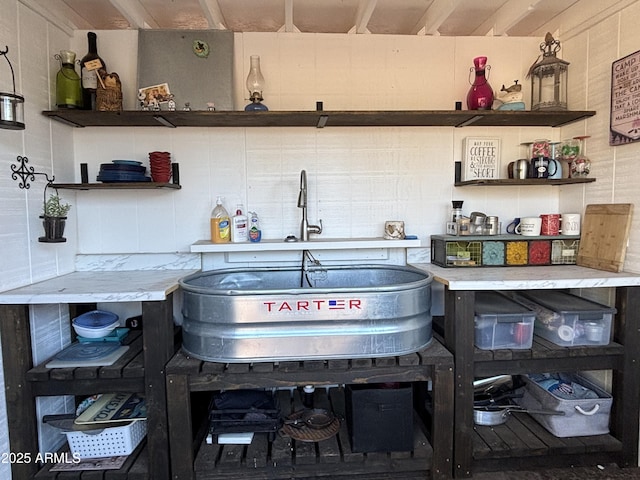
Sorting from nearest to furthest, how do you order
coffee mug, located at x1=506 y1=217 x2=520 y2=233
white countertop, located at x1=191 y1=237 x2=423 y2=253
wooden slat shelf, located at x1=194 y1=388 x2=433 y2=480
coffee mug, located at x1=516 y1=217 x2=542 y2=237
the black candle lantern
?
the black candle lantern
wooden slat shelf, located at x1=194 y1=388 x2=433 y2=480
white countertop, located at x1=191 y1=237 x2=423 y2=253
coffee mug, located at x1=516 y1=217 x2=542 y2=237
coffee mug, located at x1=506 y1=217 x2=520 y2=233

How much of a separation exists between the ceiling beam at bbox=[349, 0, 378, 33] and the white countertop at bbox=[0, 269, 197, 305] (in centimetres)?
168

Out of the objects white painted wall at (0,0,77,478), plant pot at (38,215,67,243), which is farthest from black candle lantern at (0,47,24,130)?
plant pot at (38,215,67,243)

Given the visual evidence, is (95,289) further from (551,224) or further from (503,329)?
(551,224)

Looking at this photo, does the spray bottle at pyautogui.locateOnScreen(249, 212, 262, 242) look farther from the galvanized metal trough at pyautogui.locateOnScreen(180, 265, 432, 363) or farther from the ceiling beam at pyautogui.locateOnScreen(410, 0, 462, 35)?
the ceiling beam at pyautogui.locateOnScreen(410, 0, 462, 35)

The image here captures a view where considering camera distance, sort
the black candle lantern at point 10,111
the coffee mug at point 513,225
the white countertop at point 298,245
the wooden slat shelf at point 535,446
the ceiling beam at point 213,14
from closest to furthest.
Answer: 1. the black candle lantern at point 10,111
2. the wooden slat shelf at point 535,446
3. the ceiling beam at point 213,14
4. the white countertop at point 298,245
5. the coffee mug at point 513,225

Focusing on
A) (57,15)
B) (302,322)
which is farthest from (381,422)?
(57,15)

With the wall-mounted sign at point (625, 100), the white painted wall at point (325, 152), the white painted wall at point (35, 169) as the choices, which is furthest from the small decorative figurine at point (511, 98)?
the white painted wall at point (35, 169)

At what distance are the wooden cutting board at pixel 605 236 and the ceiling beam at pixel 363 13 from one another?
1.60 m

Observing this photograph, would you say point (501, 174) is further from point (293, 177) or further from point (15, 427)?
point (15, 427)

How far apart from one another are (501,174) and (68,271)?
2607 millimetres

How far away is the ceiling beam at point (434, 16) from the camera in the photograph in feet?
6.00

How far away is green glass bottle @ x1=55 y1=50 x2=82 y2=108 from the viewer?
183 centimetres

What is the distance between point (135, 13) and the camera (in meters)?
1.92

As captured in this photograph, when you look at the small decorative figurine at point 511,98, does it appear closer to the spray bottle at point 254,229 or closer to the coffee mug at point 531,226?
the coffee mug at point 531,226
